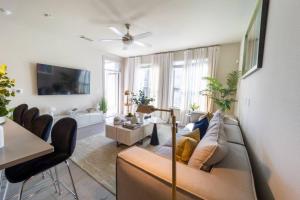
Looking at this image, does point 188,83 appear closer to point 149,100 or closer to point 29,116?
point 149,100

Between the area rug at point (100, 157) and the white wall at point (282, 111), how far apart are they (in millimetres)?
1449

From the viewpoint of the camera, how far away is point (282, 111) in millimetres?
794

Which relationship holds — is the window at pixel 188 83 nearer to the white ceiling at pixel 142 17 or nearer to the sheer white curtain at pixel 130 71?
the white ceiling at pixel 142 17

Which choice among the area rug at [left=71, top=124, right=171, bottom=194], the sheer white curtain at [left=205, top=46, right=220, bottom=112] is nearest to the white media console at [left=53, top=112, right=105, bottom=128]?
the area rug at [left=71, top=124, right=171, bottom=194]

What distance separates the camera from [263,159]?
103 cm

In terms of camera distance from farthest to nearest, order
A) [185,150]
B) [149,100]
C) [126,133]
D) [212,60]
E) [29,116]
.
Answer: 1. [212,60]
2. [149,100]
3. [126,133]
4. [29,116]
5. [185,150]

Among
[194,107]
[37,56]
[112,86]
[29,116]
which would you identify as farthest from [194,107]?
[37,56]

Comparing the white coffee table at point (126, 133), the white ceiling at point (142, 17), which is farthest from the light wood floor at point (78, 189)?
the white ceiling at point (142, 17)

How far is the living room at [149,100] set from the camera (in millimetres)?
832

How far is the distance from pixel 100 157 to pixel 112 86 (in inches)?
157

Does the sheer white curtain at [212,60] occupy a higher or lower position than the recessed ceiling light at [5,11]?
lower

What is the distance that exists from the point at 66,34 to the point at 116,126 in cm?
281

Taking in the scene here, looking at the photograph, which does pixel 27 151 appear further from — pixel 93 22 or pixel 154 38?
pixel 154 38

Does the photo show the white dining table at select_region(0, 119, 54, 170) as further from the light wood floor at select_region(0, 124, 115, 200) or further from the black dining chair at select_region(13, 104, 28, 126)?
the black dining chair at select_region(13, 104, 28, 126)
